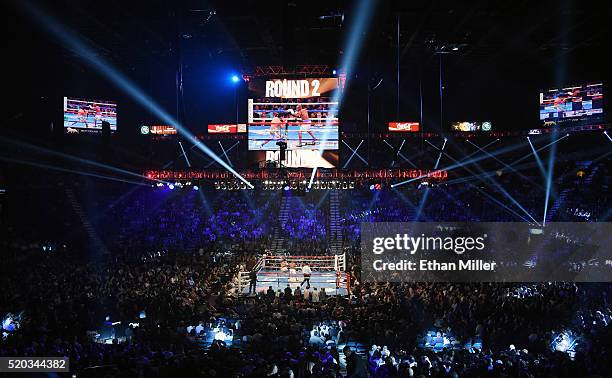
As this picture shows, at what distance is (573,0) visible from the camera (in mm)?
16250

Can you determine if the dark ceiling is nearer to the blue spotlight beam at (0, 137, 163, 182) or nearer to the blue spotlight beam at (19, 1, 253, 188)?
the blue spotlight beam at (19, 1, 253, 188)

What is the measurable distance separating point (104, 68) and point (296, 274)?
54.6 feet

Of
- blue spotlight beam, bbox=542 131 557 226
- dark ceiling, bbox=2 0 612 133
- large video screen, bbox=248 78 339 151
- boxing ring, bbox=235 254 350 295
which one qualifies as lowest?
boxing ring, bbox=235 254 350 295

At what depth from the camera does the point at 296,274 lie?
61.5 feet

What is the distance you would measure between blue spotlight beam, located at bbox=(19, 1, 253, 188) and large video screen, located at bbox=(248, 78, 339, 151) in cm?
244

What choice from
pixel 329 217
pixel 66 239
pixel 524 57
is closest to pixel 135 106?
pixel 66 239

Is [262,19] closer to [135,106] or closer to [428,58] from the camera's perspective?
[428,58]

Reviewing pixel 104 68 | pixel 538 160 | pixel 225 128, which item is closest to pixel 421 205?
pixel 538 160

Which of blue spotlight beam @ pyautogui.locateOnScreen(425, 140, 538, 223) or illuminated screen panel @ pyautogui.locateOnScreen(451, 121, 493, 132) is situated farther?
illuminated screen panel @ pyautogui.locateOnScreen(451, 121, 493, 132)

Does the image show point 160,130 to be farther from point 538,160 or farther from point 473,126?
point 538,160

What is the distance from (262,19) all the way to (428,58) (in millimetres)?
10723

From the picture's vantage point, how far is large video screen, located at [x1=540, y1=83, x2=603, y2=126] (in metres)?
25.2

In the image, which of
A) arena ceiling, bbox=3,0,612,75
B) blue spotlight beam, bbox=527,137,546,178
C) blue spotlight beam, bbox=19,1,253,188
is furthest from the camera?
blue spotlight beam, bbox=527,137,546,178

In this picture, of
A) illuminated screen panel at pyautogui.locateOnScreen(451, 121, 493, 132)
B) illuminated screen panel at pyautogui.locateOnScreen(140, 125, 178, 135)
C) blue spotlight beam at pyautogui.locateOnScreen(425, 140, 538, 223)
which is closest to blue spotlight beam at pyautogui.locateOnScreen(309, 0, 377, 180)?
illuminated screen panel at pyautogui.locateOnScreen(451, 121, 493, 132)
